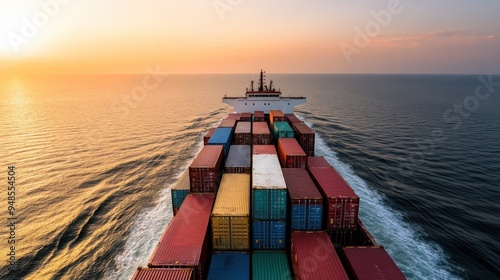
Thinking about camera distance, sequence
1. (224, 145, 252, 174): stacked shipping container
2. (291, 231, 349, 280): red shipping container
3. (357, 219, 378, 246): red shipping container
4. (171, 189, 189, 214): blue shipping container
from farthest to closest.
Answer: (224, 145, 252, 174): stacked shipping container → (171, 189, 189, 214): blue shipping container → (357, 219, 378, 246): red shipping container → (291, 231, 349, 280): red shipping container

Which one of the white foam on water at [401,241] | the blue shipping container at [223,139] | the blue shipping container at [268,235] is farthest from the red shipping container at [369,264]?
the blue shipping container at [223,139]

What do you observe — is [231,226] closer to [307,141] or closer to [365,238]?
[365,238]

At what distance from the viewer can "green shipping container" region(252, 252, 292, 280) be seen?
14827 millimetres

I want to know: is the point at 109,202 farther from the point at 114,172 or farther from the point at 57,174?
the point at 57,174

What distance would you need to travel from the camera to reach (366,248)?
1573 cm

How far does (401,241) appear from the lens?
22.0 meters

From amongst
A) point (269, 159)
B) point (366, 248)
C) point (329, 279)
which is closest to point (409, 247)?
point (366, 248)

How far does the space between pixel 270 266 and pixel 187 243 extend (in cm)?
545

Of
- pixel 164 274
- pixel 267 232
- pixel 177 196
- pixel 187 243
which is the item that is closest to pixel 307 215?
pixel 267 232

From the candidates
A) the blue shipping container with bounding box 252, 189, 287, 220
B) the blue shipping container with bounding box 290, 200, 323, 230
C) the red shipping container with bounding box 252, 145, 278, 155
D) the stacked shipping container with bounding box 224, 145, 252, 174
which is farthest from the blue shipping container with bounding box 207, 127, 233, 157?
the blue shipping container with bounding box 290, 200, 323, 230

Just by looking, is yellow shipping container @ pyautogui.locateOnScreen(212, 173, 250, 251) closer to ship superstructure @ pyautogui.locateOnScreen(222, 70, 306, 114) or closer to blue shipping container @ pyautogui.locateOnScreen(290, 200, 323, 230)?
blue shipping container @ pyautogui.locateOnScreen(290, 200, 323, 230)

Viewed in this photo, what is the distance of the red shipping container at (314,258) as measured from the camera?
44.3ft

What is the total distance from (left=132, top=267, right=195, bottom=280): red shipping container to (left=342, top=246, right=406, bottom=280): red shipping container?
29.7 feet

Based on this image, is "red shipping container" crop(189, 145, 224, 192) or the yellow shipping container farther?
"red shipping container" crop(189, 145, 224, 192)
